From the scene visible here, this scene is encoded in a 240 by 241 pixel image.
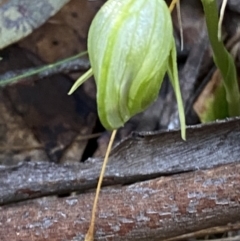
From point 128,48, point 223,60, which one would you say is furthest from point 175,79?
point 223,60

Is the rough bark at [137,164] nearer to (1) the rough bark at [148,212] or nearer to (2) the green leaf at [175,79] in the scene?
(1) the rough bark at [148,212]

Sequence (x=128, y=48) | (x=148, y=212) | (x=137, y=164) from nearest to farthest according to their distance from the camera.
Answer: (x=128, y=48)
(x=148, y=212)
(x=137, y=164)

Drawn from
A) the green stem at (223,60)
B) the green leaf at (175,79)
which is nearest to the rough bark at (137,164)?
the green stem at (223,60)

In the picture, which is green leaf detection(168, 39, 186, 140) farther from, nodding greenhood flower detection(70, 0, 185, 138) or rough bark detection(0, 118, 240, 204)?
rough bark detection(0, 118, 240, 204)

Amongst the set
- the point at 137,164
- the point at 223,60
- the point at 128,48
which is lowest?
the point at 137,164

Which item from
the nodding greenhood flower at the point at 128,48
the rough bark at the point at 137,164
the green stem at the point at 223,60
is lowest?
the rough bark at the point at 137,164

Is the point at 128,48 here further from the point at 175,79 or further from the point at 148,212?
the point at 148,212
